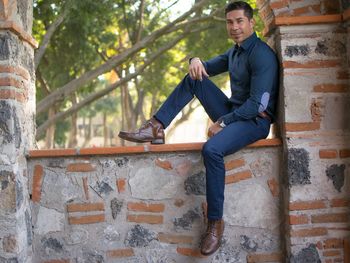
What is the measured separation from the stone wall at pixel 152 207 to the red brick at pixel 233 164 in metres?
0.01

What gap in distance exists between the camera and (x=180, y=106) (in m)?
3.36

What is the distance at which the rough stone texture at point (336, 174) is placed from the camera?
3.16 metres

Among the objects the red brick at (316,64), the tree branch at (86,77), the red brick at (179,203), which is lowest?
the red brick at (179,203)

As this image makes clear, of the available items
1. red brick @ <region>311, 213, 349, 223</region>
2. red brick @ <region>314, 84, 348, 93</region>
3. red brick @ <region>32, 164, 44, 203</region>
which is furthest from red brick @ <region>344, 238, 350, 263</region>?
red brick @ <region>32, 164, 44, 203</region>

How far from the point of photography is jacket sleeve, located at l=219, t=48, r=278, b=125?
307 cm

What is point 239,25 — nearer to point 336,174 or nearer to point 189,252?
point 336,174

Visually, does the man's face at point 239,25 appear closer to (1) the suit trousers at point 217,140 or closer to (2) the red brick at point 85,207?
(1) the suit trousers at point 217,140

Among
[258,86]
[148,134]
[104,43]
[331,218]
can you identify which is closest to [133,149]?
[148,134]

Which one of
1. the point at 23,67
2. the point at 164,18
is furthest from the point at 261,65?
the point at 164,18

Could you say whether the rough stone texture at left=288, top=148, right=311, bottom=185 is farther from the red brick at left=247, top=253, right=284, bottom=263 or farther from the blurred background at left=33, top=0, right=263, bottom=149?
the blurred background at left=33, top=0, right=263, bottom=149

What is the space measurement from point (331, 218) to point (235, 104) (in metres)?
1.06

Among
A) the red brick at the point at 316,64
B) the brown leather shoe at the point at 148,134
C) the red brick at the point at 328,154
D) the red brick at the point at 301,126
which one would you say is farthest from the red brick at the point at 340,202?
the brown leather shoe at the point at 148,134

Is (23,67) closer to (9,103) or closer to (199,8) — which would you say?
(9,103)

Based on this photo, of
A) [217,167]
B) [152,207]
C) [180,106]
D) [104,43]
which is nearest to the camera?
[217,167]
